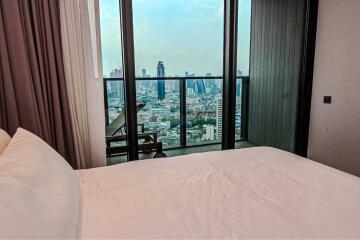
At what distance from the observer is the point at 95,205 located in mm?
1271

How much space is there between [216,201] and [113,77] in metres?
1.76

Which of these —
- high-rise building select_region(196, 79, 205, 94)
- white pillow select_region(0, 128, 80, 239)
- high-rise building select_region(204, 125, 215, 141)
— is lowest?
high-rise building select_region(204, 125, 215, 141)

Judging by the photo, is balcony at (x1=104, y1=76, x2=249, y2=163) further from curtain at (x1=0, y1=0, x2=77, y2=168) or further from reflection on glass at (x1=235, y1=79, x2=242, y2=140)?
curtain at (x1=0, y1=0, x2=77, y2=168)

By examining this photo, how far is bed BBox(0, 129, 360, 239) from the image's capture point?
3.46 feet

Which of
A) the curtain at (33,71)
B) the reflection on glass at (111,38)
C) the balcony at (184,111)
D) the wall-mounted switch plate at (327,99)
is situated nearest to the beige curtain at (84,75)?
the curtain at (33,71)

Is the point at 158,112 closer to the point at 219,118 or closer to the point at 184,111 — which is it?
the point at 184,111

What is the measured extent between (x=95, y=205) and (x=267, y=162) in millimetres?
1204

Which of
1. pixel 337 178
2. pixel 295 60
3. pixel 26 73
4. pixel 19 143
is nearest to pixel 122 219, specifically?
pixel 19 143

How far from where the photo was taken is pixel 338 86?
275 centimetres

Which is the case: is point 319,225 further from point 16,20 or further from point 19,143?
point 16,20

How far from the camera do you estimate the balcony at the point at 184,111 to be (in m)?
2.96

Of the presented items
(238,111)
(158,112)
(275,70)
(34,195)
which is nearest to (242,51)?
(275,70)

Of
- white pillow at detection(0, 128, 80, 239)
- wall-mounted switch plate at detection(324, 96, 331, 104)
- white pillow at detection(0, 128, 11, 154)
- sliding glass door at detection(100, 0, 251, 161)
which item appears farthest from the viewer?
wall-mounted switch plate at detection(324, 96, 331, 104)

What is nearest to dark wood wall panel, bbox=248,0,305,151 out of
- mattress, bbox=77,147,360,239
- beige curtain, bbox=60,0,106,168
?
mattress, bbox=77,147,360,239
